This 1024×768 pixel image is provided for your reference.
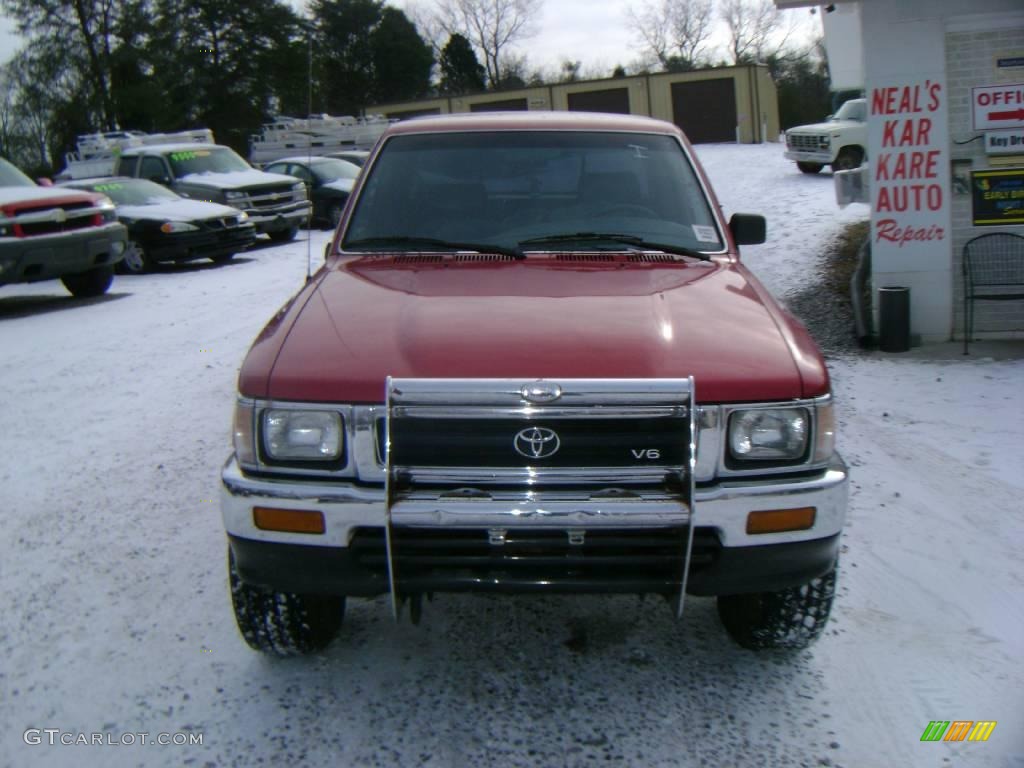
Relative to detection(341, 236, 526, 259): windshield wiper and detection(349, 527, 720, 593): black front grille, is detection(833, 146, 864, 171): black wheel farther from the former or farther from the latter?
detection(349, 527, 720, 593): black front grille

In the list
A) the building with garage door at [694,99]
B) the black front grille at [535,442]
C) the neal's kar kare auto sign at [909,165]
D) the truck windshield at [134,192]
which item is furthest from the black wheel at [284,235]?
the building with garage door at [694,99]

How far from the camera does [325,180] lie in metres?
18.7

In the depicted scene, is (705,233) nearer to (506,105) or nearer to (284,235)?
(284,235)

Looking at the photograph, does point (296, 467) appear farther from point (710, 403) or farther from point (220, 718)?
point (710, 403)

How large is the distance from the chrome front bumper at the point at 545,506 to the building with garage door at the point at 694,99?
38.1m

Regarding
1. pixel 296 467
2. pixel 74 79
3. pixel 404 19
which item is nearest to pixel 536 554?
pixel 296 467

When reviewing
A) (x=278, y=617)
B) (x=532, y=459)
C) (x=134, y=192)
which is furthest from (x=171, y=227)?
(x=532, y=459)

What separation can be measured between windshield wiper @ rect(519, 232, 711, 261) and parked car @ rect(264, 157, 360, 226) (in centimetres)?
1377

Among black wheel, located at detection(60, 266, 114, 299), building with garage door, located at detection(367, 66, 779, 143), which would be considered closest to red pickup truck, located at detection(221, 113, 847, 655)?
black wheel, located at detection(60, 266, 114, 299)

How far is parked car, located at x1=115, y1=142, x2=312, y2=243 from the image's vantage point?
1652 centimetres

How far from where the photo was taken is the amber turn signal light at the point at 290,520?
2.94 meters

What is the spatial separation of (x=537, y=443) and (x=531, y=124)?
2151 mm

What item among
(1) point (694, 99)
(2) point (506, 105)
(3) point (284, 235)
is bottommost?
(3) point (284, 235)

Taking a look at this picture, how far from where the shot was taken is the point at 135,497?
5.29 metres
